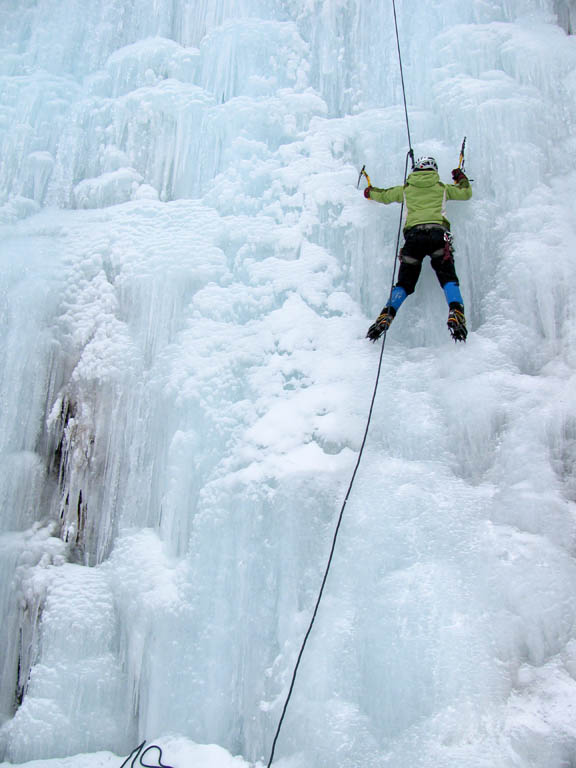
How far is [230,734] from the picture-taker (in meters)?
3.04

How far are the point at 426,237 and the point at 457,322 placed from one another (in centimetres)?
55

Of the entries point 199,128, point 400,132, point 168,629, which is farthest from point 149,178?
point 168,629

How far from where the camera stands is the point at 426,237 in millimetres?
3656

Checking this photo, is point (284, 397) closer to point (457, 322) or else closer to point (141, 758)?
point (457, 322)

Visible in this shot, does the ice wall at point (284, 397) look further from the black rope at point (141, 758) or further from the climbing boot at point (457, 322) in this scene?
the climbing boot at point (457, 322)

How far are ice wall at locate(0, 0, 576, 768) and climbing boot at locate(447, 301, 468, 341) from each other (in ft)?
0.72

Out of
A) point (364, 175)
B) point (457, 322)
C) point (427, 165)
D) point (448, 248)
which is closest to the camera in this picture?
point (457, 322)

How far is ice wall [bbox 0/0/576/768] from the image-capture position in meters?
2.97

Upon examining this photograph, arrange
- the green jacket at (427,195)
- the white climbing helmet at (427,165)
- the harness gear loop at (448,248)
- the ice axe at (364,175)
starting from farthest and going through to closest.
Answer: the ice axe at (364,175)
the white climbing helmet at (427,165)
the green jacket at (427,195)
the harness gear loop at (448,248)

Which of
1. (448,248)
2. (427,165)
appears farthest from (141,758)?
(427,165)

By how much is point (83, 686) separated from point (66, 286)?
2346 mm

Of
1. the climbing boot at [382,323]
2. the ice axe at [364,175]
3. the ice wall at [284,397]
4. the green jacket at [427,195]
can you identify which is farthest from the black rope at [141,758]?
the ice axe at [364,175]

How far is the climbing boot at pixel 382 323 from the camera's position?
11.5ft

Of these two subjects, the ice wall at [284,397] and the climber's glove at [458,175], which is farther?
the climber's glove at [458,175]
